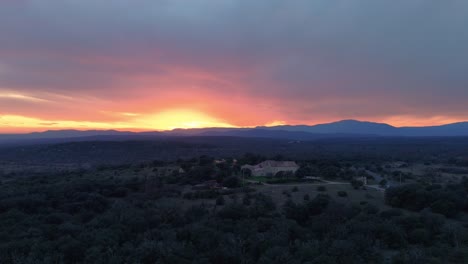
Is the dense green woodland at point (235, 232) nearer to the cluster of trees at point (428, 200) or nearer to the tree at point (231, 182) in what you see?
the cluster of trees at point (428, 200)

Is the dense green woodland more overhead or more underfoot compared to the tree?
more overhead

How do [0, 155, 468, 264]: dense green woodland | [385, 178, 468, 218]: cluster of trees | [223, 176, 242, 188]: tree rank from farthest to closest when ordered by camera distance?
[223, 176, 242, 188]: tree → [385, 178, 468, 218]: cluster of trees → [0, 155, 468, 264]: dense green woodland

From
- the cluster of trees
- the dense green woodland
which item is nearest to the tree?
the dense green woodland

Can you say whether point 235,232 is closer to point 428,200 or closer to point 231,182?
point 428,200

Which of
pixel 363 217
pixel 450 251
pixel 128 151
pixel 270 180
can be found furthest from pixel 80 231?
pixel 128 151

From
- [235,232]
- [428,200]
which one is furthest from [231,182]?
[235,232]

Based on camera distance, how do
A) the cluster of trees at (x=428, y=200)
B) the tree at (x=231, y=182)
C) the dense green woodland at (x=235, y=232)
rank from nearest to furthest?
1. the dense green woodland at (x=235, y=232)
2. the cluster of trees at (x=428, y=200)
3. the tree at (x=231, y=182)

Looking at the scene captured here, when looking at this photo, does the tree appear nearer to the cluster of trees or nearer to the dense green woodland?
the dense green woodland

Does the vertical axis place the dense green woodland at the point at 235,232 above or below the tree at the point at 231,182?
above

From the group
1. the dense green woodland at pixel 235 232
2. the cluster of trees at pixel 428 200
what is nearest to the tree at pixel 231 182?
the dense green woodland at pixel 235 232
